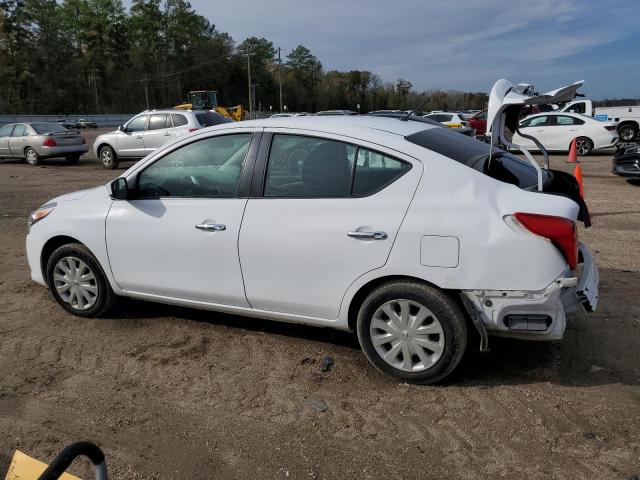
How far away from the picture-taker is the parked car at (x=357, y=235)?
10.5 feet

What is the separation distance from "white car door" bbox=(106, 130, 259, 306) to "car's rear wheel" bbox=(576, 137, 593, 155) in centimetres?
1773

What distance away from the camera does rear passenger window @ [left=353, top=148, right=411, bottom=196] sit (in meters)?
3.46

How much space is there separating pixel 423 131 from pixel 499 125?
0.51 metres

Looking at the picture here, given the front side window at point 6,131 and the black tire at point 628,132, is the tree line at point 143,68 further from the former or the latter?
the front side window at point 6,131

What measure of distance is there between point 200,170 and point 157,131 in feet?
42.7

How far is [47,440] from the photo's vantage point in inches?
119

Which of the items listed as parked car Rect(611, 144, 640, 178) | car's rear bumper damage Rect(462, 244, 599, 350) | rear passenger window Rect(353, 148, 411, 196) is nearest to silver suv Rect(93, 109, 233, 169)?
parked car Rect(611, 144, 640, 178)

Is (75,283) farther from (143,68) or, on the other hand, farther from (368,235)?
(143,68)

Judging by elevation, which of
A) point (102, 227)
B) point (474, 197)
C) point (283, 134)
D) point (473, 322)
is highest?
point (283, 134)

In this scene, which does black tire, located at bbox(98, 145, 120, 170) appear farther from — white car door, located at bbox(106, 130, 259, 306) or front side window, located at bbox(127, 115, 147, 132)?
white car door, located at bbox(106, 130, 259, 306)

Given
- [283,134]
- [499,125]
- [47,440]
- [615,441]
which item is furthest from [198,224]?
[615,441]

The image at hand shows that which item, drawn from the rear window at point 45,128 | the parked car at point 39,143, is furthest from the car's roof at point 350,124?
the rear window at point 45,128

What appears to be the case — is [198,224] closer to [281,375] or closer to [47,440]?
[281,375]

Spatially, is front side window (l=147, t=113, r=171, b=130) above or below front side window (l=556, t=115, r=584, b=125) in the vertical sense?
above
